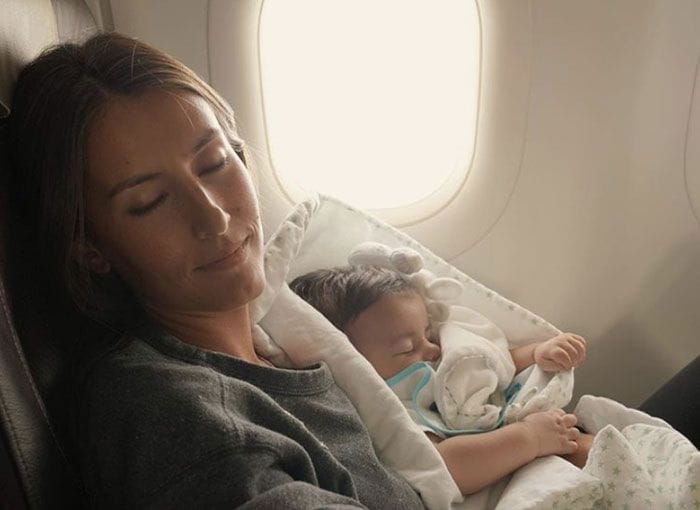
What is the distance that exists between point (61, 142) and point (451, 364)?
29.0 inches

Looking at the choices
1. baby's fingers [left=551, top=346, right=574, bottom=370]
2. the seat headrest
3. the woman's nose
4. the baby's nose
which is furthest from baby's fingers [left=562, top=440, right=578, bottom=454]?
the seat headrest

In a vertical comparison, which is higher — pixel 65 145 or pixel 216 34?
pixel 216 34

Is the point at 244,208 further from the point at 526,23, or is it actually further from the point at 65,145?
the point at 526,23

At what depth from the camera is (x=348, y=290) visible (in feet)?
4.29

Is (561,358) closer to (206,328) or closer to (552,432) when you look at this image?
(552,432)

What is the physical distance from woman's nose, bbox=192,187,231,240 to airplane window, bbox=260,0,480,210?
0.57 m

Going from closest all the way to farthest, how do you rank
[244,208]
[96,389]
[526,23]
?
[96,389]
[244,208]
[526,23]

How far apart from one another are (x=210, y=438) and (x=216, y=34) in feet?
2.77

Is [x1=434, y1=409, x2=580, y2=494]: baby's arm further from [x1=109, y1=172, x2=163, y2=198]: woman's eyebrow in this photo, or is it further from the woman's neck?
[x1=109, y1=172, x2=163, y2=198]: woman's eyebrow

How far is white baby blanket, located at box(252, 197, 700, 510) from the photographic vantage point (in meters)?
1.00

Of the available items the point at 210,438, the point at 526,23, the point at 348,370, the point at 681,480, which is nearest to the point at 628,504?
the point at 681,480

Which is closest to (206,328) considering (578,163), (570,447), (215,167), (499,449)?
(215,167)

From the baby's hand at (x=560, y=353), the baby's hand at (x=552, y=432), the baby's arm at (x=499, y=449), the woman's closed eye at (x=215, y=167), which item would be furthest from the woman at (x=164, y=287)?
the baby's hand at (x=560, y=353)

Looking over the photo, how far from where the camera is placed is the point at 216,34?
132cm
